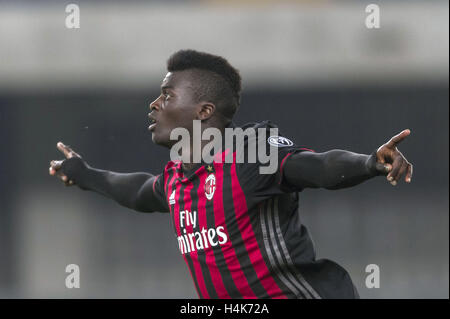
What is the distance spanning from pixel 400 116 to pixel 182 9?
3639 mm

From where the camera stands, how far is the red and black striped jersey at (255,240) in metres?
4.41

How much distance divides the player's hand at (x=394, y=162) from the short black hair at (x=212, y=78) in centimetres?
136

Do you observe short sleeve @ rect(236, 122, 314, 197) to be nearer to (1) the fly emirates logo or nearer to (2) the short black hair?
(1) the fly emirates logo

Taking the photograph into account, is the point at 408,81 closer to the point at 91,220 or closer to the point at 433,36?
the point at 433,36

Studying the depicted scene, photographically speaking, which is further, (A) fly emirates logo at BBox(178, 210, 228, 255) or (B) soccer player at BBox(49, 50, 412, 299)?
(A) fly emirates logo at BBox(178, 210, 228, 255)

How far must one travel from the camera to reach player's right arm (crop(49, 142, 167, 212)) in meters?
5.42

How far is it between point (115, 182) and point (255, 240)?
1560mm

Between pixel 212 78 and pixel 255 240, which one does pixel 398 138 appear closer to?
pixel 255 240

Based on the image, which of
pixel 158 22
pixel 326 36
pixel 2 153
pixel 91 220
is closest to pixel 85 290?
pixel 91 220

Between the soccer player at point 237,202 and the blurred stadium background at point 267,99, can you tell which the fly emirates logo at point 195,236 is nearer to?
the soccer player at point 237,202

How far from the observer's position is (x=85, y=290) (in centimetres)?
1185

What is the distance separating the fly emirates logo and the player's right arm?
2.22 ft

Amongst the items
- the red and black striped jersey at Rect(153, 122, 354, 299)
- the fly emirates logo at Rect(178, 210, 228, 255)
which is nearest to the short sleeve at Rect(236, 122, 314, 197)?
the red and black striped jersey at Rect(153, 122, 354, 299)
